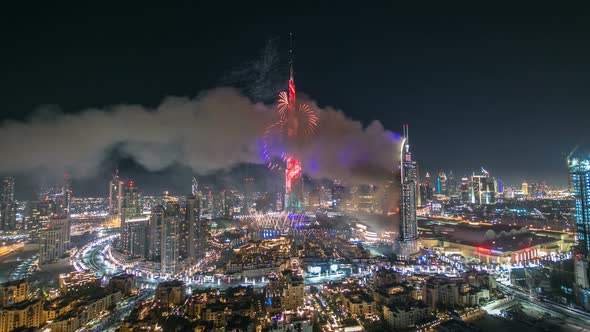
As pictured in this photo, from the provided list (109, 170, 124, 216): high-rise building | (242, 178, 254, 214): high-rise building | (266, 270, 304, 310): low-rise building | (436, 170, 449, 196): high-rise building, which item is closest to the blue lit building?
(266, 270, 304, 310): low-rise building

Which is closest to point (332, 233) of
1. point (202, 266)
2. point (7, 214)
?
point (202, 266)

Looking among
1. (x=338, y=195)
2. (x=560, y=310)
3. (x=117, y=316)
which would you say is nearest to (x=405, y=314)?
(x=560, y=310)

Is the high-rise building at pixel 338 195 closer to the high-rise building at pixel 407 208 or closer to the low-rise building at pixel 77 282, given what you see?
the high-rise building at pixel 407 208

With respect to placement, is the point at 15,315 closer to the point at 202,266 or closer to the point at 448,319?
the point at 202,266

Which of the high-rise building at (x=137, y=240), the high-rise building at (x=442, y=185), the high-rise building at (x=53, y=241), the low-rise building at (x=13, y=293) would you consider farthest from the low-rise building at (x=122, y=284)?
the high-rise building at (x=442, y=185)

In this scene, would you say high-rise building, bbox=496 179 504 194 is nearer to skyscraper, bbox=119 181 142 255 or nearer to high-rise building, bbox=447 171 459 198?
high-rise building, bbox=447 171 459 198

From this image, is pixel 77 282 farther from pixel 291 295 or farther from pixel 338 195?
pixel 338 195
